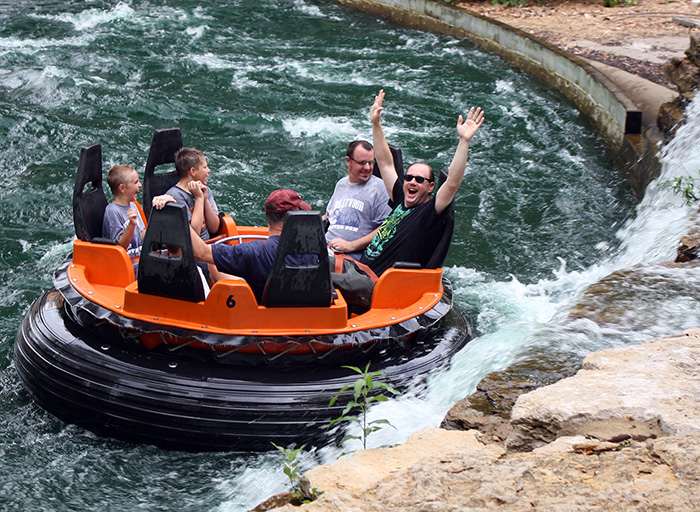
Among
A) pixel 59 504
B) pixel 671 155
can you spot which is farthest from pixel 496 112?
pixel 59 504

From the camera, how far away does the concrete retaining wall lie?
8.37 m

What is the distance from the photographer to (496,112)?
985cm

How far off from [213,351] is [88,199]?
1.32 m

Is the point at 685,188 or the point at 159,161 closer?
the point at 159,161

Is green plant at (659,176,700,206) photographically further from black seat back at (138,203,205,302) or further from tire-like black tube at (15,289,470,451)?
black seat back at (138,203,205,302)

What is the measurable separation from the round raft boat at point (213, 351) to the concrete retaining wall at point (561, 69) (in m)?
4.89

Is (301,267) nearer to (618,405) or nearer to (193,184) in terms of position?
(193,184)

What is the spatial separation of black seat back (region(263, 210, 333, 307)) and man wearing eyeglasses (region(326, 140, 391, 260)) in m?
0.91

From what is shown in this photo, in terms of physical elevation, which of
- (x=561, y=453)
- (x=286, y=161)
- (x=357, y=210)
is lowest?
(x=286, y=161)

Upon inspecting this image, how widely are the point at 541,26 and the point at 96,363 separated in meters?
10.3

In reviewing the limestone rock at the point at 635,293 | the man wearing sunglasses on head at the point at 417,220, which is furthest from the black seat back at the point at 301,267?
the limestone rock at the point at 635,293

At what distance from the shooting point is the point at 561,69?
34.7 feet

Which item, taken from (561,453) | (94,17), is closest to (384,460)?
(561,453)

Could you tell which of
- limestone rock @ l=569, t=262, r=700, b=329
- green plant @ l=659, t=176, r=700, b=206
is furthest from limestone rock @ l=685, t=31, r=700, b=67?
A: limestone rock @ l=569, t=262, r=700, b=329
